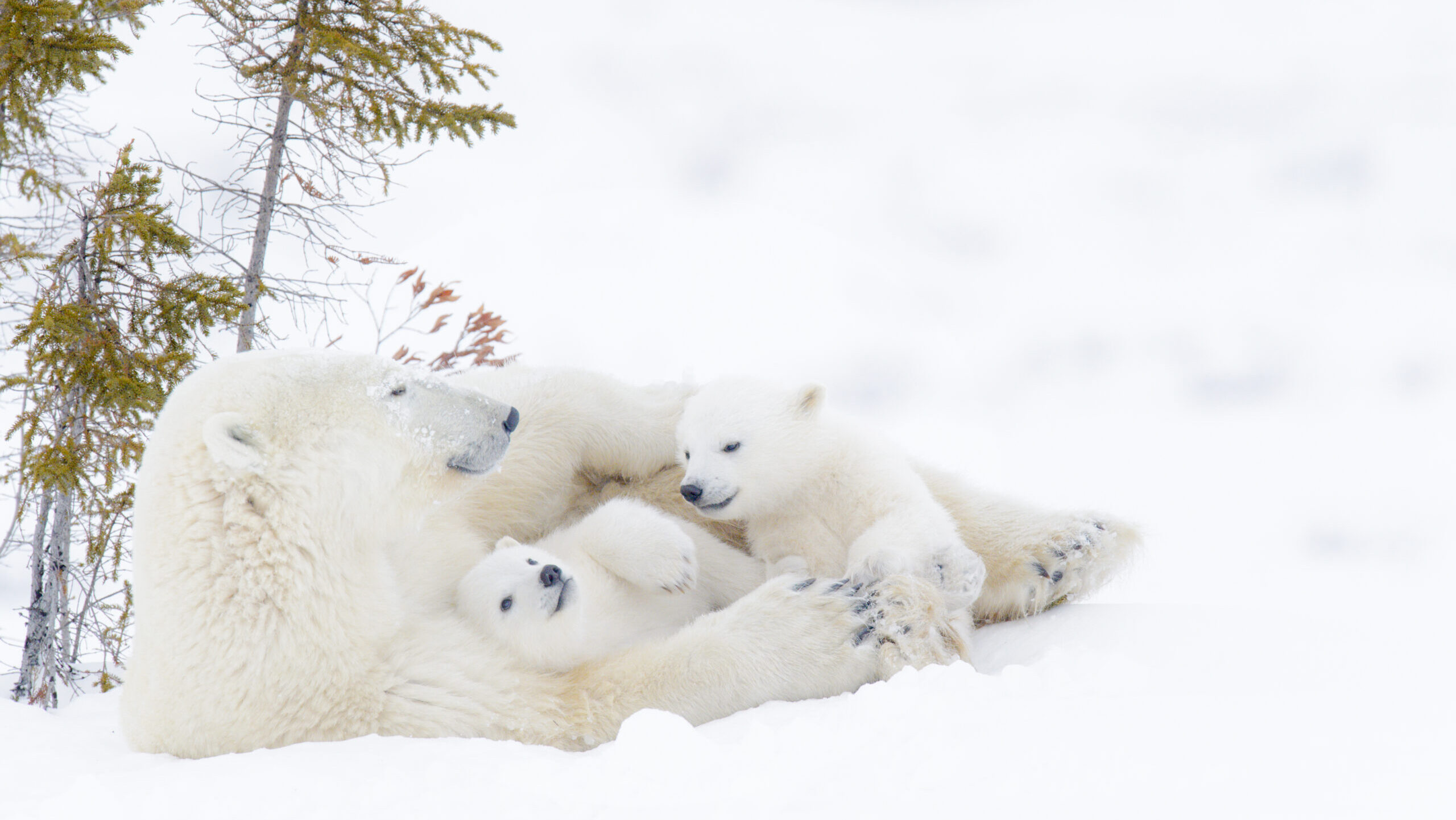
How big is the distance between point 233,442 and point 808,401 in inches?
71.8

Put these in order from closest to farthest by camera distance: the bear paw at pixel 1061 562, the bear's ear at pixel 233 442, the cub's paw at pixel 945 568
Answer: the bear's ear at pixel 233 442, the cub's paw at pixel 945 568, the bear paw at pixel 1061 562

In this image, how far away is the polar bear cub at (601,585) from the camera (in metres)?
2.34

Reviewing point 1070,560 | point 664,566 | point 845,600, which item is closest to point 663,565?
point 664,566

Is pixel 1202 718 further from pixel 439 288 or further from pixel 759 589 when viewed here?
pixel 439 288

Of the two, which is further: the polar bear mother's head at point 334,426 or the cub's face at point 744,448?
the cub's face at point 744,448

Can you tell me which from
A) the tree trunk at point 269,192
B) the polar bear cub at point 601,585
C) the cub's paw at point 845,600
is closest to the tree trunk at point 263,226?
the tree trunk at point 269,192

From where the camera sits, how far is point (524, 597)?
233cm

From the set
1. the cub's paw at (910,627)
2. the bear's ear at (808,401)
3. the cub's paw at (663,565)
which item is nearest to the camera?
the cub's paw at (910,627)

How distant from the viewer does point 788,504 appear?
3.20 meters

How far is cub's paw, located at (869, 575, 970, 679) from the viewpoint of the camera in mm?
2303

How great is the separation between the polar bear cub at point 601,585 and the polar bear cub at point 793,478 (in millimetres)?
162

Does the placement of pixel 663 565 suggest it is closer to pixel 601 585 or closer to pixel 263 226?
pixel 601 585

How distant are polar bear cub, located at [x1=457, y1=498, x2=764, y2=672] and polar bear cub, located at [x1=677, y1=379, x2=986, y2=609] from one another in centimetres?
16

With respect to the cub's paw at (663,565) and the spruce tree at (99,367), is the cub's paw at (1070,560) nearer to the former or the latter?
the cub's paw at (663,565)
